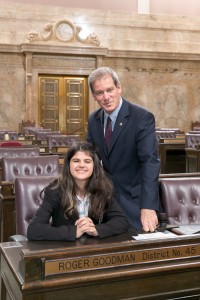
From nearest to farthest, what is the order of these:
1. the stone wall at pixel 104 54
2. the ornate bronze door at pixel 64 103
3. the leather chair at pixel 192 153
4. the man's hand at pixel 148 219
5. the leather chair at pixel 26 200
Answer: the man's hand at pixel 148 219
the leather chair at pixel 26 200
the leather chair at pixel 192 153
the stone wall at pixel 104 54
the ornate bronze door at pixel 64 103

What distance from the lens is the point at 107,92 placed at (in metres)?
2.28

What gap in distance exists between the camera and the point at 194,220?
299 centimetres

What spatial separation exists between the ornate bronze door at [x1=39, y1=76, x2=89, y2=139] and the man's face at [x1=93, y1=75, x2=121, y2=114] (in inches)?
512

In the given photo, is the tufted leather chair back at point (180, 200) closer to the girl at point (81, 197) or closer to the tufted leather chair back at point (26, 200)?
the girl at point (81, 197)

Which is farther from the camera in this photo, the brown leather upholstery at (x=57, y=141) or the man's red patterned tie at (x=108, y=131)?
the brown leather upholstery at (x=57, y=141)

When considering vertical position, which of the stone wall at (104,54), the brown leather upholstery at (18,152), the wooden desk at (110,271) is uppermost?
the stone wall at (104,54)

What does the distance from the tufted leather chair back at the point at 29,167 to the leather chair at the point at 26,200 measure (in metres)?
1.13

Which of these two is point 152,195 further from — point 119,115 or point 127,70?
point 127,70

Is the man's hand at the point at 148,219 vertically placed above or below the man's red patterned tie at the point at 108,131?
below

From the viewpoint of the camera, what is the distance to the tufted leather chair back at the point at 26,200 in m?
2.86

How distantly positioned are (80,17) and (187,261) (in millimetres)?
14434

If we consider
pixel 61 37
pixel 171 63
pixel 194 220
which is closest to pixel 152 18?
pixel 171 63

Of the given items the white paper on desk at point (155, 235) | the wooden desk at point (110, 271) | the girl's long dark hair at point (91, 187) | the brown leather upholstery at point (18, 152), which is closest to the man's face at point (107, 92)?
the girl's long dark hair at point (91, 187)

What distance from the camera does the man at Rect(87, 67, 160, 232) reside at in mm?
2277
